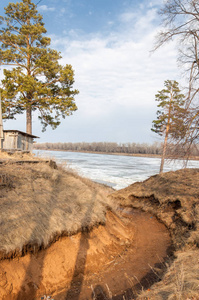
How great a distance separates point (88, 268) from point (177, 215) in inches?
209

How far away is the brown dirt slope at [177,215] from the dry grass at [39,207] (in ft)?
8.17

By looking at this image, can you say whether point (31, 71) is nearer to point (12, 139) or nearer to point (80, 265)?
point (12, 139)

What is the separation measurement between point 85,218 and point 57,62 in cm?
1638

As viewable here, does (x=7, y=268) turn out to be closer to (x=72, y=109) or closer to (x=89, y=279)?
(x=89, y=279)

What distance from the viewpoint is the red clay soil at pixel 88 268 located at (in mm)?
3898

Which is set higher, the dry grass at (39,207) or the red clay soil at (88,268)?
the dry grass at (39,207)

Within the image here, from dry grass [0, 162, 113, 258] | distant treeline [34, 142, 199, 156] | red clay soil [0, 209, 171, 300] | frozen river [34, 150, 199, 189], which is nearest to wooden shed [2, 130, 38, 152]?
frozen river [34, 150, 199, 189]

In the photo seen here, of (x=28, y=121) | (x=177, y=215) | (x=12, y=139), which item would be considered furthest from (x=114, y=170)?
(x=177, y=215)

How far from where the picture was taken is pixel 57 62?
18328mm

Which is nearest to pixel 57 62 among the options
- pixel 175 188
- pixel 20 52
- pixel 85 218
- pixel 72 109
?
pixel 20 52

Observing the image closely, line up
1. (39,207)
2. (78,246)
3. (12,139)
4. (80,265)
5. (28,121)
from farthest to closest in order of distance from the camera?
(28,121) < (12,139) < (39,207) < (78,246) < (80,265)

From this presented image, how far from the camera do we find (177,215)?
8711 mm

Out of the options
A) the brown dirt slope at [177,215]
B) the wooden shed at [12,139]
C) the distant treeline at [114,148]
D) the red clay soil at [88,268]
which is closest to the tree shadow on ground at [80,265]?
the red clay soil at [88,268]

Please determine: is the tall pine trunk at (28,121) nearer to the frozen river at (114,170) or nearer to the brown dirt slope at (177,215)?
the frozen river at (114,170)
